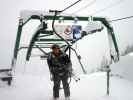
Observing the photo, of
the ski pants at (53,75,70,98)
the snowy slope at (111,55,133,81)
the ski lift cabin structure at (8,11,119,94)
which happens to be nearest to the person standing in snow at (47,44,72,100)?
the ski pants at (53,75,70,98)

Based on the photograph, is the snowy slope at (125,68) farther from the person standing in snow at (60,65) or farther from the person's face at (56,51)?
the person's face at (56,51)

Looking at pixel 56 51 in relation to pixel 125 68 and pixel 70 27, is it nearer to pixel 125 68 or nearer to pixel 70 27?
pixel 70 27

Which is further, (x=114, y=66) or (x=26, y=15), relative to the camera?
(x=114, y=66)

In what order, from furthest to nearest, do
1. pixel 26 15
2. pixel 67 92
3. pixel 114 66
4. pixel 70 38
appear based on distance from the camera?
pixel 114 66
pixel 70 38
pixel 26 15
pixel 67 92

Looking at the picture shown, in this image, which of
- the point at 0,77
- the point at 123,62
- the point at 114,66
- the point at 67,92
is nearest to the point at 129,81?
the point at 123,62

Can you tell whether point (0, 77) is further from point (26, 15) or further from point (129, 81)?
point (129, 81)

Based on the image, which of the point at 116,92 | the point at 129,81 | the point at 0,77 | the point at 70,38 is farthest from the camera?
the point at 0,77

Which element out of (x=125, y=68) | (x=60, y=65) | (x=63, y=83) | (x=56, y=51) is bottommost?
(x=125, y=68)

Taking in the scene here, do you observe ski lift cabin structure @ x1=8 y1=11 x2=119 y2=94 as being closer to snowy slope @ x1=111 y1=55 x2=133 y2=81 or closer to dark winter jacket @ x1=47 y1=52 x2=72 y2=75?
snowy slope @ x1=111 y1=55 x2=133 y2=81

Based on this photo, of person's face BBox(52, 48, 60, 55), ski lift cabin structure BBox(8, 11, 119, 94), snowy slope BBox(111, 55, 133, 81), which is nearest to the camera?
person's face BBox(52, 48, 60, 55)

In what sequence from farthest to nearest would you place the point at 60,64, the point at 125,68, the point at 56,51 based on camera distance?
the point at 125,68 < the point at 60,64 < the point at 56,51

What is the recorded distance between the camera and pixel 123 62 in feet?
50.4

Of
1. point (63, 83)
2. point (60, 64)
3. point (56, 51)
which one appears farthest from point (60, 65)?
point (63, 83)

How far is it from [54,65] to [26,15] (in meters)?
3.34
